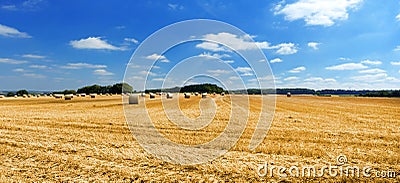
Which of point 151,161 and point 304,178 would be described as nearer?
point 304,178

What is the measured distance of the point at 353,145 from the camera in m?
9.73

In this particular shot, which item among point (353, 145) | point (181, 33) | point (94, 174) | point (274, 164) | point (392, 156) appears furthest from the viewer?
point (181, 33)

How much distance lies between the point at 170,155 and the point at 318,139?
5680mm

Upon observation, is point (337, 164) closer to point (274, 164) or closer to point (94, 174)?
point (274, 164)

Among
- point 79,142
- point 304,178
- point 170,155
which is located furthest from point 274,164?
point 79,142

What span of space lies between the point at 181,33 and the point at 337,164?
6468 millimetres

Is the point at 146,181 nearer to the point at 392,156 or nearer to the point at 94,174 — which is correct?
the point at 94,174

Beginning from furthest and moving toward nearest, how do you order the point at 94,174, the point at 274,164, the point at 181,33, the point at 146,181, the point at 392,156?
the point at 181,33 < the point at 392,156 < the point at 274,164 < the point at 94,174 < the point at 146,181

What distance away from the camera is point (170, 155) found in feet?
27.8

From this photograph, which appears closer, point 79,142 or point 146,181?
point 146,181

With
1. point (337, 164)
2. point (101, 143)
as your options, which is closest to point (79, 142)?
point (101, 143)

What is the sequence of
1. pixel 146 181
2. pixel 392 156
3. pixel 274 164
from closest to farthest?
pixel 146 181
pixel 274 164
pixel 392 156

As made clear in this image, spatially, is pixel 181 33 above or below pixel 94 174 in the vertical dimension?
above

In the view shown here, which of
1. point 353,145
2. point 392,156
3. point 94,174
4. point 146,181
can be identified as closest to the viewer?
point 146,181
